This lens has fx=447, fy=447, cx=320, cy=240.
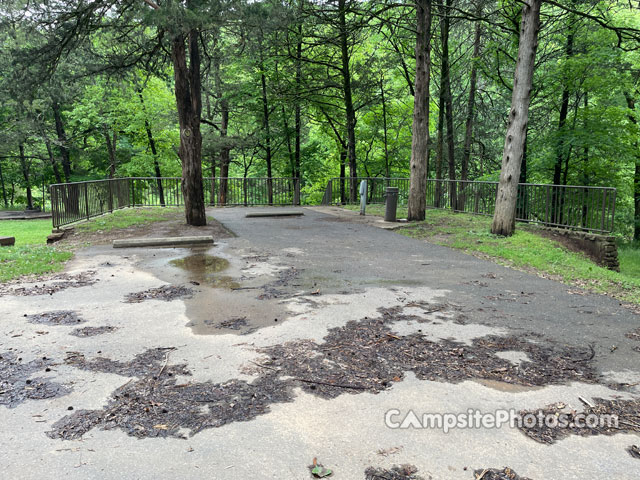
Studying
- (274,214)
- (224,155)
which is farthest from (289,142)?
(274,214)

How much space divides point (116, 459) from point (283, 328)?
2.35m

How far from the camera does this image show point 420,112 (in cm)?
1434

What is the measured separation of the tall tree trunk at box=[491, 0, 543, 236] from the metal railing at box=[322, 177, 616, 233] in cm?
206

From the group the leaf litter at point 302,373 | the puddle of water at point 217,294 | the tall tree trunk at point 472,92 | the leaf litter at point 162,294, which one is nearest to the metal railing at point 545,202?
the tall tree trunk at point 472,92

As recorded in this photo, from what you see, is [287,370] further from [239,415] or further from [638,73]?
[638,73]

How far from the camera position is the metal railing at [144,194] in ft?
41.2

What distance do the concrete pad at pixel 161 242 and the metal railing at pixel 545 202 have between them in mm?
9598

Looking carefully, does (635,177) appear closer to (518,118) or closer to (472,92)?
(472,92)

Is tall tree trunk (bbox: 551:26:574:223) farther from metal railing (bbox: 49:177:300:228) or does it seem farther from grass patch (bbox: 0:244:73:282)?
grass patch (bbox: 0:244:73:282)

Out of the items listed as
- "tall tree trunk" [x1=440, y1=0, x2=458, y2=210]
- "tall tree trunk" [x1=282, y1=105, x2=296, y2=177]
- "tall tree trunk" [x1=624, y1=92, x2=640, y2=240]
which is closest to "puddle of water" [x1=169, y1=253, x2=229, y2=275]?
"tall tree trunk" [x1=440, y1=0, x2=458, y2=210]

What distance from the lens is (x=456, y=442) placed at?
9.20ft

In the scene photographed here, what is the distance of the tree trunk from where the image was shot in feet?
39.7

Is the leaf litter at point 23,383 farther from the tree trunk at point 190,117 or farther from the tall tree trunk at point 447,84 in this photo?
the tall tree trunk at point 447,84

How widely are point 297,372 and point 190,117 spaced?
1044 centimetres
